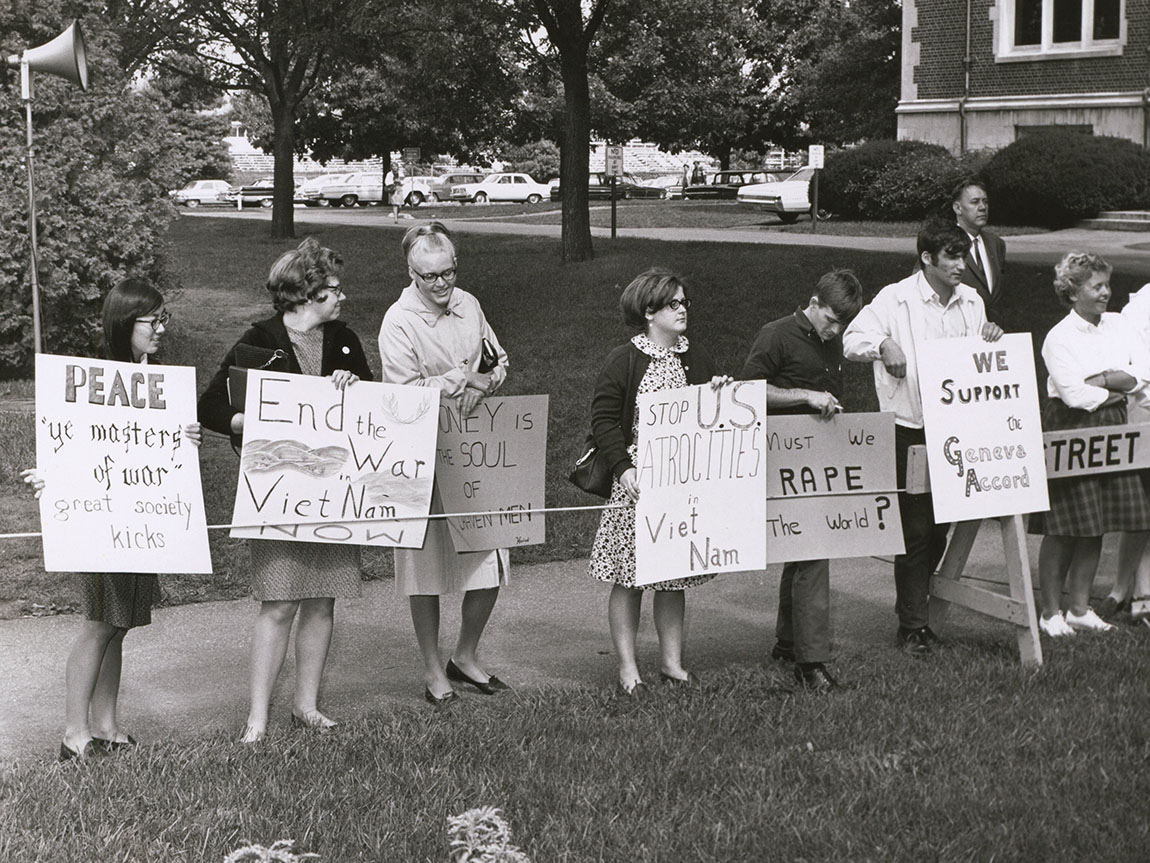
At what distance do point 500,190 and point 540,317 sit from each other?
4525 cm

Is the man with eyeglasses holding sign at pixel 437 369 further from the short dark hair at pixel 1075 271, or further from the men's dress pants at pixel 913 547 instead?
the short dark hair at pixel 1075 271

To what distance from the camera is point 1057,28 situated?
3331cm

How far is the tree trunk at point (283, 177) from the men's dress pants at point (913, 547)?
26.4 metres

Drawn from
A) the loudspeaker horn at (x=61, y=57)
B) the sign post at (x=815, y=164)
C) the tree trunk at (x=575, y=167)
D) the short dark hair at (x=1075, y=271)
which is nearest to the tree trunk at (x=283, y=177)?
the sign post at (x=815, y=164)

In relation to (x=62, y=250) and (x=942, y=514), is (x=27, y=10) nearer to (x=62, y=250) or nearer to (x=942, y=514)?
(x=62, y=250)

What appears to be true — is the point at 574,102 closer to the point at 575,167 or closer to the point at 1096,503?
the point at 575,167

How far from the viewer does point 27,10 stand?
14.9 metres

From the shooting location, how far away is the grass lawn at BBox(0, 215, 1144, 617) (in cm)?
842

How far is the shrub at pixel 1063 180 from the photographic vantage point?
2616 centimetres

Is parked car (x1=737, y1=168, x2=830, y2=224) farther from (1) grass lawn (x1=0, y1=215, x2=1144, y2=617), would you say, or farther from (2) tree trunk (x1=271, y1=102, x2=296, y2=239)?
(2) tree trunk (x1=271, y1=102, x2=296, y2=239)

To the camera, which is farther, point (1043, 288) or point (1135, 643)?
point (1043, 288)

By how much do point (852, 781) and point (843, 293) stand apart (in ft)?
6.43

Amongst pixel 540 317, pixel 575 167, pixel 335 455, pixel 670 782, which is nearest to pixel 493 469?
pixel 335 455

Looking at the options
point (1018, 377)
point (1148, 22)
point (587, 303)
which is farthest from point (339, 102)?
point (1018, 377)
